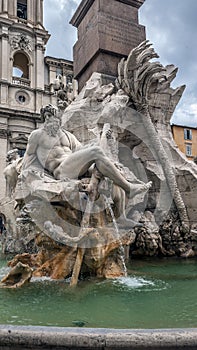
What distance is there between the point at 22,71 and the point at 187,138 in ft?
57.3

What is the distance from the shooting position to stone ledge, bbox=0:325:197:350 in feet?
6.81

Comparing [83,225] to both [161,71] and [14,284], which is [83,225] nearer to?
[14,284]

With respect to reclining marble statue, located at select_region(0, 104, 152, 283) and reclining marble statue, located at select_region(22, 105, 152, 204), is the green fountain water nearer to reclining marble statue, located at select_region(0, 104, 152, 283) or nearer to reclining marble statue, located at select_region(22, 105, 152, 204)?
reclining marble statue, located at select_region(0, 104, 152, 283)

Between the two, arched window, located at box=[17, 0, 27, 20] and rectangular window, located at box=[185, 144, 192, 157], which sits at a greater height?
arched window, located at box=[17, 0, 27, 20]

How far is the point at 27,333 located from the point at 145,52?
276 inches

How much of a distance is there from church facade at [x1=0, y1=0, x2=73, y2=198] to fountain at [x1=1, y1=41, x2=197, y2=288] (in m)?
21.4

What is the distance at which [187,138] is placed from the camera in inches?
1060

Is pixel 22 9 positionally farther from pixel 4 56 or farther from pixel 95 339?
pixel 95 339

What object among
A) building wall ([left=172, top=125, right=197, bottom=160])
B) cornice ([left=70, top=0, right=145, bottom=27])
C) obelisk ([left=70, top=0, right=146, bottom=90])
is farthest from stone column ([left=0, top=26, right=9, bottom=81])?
obelisk ([left=70, top=0, right=146, bottom=90])

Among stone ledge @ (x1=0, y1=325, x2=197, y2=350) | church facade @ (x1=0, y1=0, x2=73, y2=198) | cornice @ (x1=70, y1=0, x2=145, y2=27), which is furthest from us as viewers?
church facade @ (x1=0, y1=0, x2=73, y2=198)

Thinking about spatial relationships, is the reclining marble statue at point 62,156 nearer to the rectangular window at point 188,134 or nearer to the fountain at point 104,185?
the fountain at point 104,185

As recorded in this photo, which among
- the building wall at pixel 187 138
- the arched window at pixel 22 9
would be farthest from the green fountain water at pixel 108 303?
the arched window at pixel 22 9

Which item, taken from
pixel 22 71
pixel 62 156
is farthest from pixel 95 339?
pixel 22 71

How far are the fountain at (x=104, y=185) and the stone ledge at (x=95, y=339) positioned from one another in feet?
7.27
